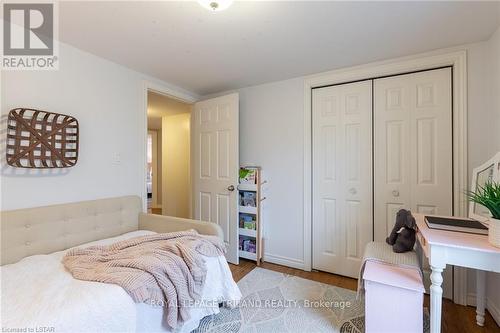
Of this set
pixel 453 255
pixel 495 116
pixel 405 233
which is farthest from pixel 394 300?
pixel 495 116

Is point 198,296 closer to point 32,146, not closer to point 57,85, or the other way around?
point 32,146

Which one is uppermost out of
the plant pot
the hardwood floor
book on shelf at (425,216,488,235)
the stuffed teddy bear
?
the plant pot

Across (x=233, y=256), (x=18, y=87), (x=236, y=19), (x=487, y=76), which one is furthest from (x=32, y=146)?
(x=487, y=76)

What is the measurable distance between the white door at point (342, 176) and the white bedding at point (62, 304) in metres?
1.62

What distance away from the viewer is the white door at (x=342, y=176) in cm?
241

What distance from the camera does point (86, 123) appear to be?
210cm

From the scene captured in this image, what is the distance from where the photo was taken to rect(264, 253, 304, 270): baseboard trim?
270 cm

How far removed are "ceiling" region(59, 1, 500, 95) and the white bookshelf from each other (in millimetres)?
1306

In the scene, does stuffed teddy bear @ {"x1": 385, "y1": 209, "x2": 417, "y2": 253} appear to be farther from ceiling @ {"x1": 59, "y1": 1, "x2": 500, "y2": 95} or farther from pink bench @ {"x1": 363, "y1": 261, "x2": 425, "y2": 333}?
ceiling @ {"x1": 59, "y1": 1, "x2": 500, "y2": 95}

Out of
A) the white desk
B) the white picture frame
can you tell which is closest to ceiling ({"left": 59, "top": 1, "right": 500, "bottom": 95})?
the white picture frame

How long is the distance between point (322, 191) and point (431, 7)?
174 centimetres

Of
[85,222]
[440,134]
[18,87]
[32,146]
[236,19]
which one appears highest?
[236,19]

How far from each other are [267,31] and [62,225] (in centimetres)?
216

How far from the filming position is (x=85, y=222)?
198 centimetres
